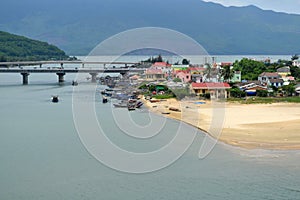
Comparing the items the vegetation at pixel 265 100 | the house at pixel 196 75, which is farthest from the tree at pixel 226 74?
the vegetation at pixel 265 100

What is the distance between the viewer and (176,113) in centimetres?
1455

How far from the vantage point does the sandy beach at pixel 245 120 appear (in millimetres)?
10297

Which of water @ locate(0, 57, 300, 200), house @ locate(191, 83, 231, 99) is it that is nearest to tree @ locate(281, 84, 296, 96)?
house @ locate(191, 83, 231, 99)

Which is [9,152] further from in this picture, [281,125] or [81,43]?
[81,43]

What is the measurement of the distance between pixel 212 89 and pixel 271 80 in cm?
317

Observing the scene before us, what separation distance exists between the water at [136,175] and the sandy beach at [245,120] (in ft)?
1.98

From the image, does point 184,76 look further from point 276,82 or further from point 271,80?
point 276,82

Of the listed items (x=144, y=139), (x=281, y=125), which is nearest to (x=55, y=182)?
(x=144, y=139)

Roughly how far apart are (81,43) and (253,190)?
97.0 m

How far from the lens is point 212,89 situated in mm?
18297

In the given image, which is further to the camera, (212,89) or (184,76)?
(184,76)

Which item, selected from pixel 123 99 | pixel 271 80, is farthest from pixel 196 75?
pixel 123 99

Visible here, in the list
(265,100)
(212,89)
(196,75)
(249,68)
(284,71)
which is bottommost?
(265,100)

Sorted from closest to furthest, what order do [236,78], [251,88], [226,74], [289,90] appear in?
[289,90] < [251,88] < [226,74] < [236,78]
